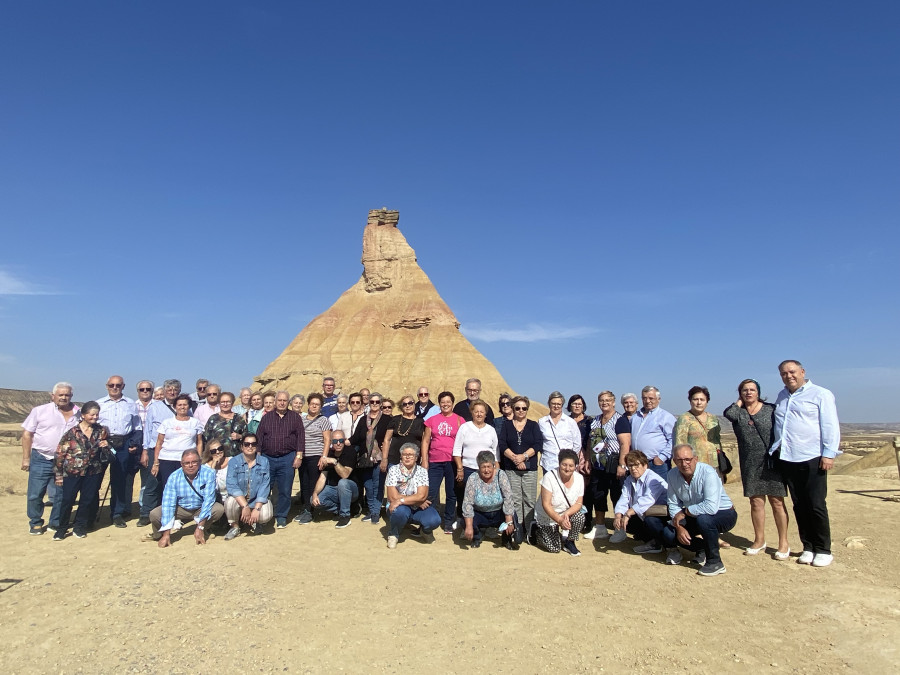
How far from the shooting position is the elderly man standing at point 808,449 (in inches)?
206

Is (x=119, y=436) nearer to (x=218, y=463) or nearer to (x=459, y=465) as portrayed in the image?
(x=218, y=463)

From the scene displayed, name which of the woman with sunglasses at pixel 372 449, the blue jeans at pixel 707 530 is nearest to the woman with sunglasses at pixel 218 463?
the woman with sunglasses at pixel 372 449

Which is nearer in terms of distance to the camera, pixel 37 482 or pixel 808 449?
pixel 808 449

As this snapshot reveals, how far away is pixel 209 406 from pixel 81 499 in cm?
197

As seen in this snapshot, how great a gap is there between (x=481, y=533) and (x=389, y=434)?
1800mm

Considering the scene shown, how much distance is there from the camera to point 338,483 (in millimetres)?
7312

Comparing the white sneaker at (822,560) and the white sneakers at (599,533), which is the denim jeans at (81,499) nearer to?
the white sneakers at (599,533)

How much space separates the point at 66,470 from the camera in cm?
638

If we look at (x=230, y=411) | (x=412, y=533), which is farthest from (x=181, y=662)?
(x=230, y=411)

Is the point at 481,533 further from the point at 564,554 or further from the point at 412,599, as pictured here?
the point at 412,599

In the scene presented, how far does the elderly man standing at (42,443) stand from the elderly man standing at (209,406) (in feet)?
5.20

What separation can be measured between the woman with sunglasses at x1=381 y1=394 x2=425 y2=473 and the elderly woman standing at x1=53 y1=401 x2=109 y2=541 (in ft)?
11.9

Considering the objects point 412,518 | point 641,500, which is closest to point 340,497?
point 412,518

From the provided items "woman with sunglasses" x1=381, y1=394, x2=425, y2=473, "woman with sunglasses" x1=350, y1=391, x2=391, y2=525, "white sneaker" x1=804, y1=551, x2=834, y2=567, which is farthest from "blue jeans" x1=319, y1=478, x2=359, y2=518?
"white sneaker" x1=804, y1=551, x2=834, y2=567
